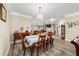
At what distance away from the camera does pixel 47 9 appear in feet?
7.16

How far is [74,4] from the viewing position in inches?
82.5

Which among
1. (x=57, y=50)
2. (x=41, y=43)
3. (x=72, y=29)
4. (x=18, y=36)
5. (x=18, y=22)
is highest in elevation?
(x=18, y=22)

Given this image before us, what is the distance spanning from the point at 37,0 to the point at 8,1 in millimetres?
618

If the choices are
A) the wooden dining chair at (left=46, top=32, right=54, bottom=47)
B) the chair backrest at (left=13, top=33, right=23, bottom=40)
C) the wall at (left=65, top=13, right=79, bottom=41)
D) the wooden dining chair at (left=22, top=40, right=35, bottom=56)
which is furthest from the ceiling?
the wooden dining chair at (left=22, top=40, right=35, bottom=56)

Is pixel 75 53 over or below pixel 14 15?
below

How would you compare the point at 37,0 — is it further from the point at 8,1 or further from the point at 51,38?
the point at 51,38

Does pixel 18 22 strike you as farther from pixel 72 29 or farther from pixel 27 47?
pixel 72 29

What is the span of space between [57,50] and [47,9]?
38.5 inches

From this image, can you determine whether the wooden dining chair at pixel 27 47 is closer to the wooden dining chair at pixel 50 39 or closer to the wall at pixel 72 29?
the wooden dining chair at pixel 50 39

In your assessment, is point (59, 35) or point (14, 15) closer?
point (14, 15)

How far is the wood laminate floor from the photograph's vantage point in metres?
2.23

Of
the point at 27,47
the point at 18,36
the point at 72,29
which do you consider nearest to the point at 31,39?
the point at 27,47

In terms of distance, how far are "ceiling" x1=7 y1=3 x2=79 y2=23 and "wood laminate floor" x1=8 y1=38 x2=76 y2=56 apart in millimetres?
586

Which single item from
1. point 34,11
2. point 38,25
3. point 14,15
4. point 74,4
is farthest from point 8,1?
point 74,4
